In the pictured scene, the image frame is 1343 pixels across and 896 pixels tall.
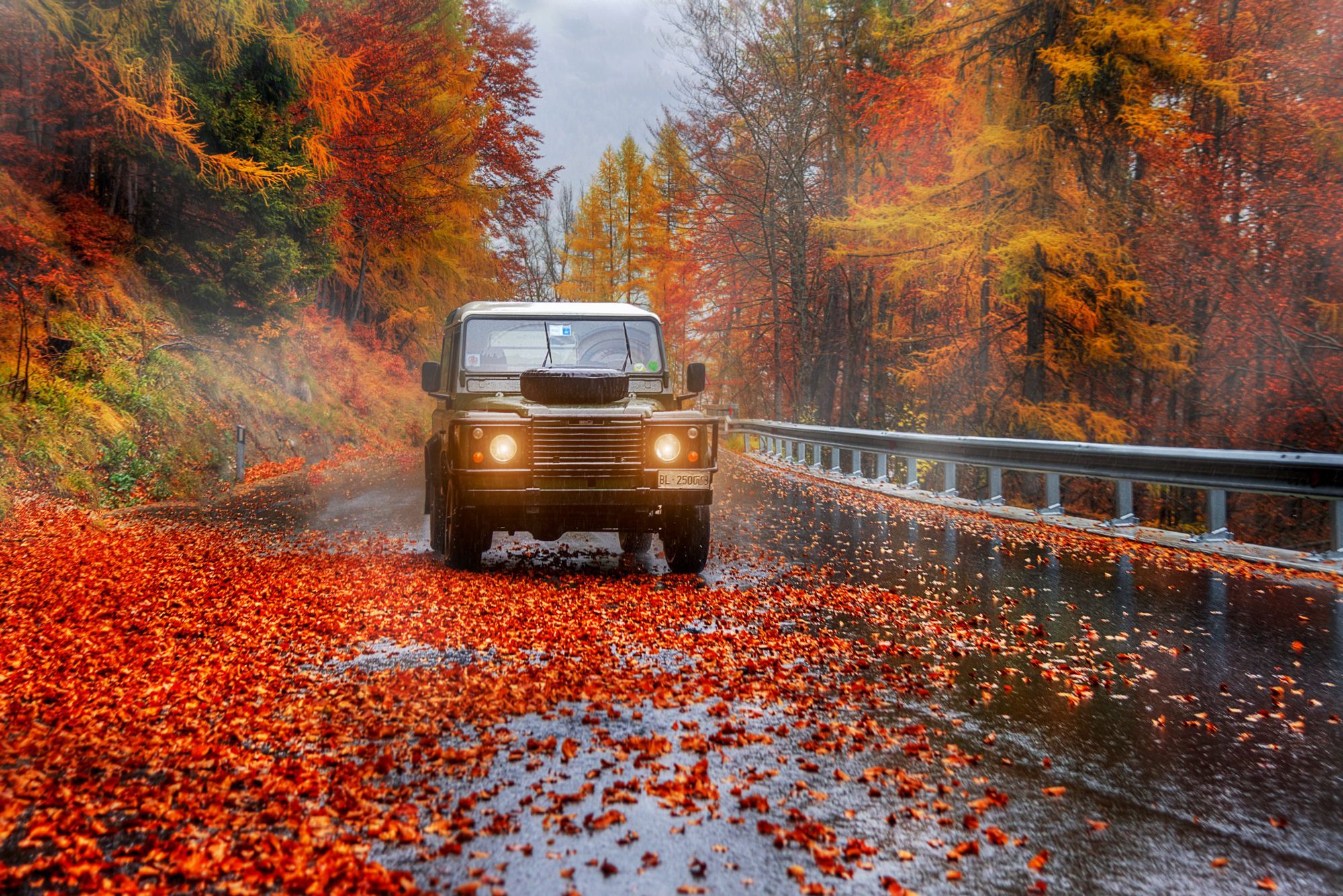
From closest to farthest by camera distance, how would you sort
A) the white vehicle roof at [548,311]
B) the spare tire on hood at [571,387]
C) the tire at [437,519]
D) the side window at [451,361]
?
1. the spare tire on hood at [571,387]
2. the tire at [437,519]
3. the side window at [451,361]
4. the white vehicle roof at [548,311]

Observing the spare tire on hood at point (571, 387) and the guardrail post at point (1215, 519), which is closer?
the spare tire on hood at point (571, 387)

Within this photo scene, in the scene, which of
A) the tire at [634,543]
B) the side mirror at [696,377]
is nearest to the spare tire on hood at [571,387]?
the side mirror at [696,377]

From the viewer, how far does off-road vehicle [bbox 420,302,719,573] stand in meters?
8.84

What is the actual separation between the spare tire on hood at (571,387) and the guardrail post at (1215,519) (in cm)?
625

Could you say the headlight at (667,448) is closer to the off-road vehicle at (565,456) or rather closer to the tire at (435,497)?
the off-road vehicle at (565,456)

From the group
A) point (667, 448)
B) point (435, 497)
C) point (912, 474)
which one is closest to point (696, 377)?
point (667, 448)

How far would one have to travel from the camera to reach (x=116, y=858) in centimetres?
344

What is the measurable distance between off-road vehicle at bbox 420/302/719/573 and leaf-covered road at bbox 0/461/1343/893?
535 millimetres

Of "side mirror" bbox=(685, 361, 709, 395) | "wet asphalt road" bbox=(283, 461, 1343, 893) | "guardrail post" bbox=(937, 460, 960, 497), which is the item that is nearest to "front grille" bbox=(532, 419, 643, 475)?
"side mirror" bbox=(685, 361, 709, 395)

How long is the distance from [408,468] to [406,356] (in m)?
17.2

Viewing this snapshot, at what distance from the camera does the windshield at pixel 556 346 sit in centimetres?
1046

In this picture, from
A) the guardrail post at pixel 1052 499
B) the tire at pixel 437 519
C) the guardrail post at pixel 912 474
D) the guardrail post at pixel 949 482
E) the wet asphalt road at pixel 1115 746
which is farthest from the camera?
the guardrail post at pixel 912 474

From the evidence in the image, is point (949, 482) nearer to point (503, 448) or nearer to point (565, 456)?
point (565, 456)

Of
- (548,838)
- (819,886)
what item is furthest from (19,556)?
(819,886)
